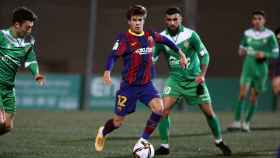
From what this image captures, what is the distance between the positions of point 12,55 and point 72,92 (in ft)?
35.9

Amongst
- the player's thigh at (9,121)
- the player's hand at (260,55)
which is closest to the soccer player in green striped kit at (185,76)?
the player's thigh at (9,121)

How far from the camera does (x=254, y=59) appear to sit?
509 inches

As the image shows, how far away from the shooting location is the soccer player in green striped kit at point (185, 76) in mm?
8812

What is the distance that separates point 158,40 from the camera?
8.42 m

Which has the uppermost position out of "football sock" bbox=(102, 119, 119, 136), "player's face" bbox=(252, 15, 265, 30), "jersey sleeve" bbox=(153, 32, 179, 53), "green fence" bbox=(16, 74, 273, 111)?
"jersey sleeve" bbox=(153, 32, 179, 53)

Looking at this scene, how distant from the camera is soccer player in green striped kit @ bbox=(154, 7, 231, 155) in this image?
8812 millimetres

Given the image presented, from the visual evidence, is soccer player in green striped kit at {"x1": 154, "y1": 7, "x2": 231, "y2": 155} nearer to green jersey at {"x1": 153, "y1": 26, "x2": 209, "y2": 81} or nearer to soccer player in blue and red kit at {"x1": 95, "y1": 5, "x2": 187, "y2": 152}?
Result: green jersey at {"x1": 153, "y1": 26, "x2": 209, "y2": 81}

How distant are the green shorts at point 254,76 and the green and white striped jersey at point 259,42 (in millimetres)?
220

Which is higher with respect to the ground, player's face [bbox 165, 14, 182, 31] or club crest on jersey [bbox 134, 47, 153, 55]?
player's face [bbox 165, 14, 182, 31]

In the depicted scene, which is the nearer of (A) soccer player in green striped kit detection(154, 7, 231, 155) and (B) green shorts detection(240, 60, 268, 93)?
(A) soccer player in green striped kit detection(154, 7, 231, 155)

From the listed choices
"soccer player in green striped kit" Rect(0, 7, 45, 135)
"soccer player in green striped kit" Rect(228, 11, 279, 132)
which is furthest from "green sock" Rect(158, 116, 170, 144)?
"soccer player in green striped kit" Rect(228, 11, 279, 132)

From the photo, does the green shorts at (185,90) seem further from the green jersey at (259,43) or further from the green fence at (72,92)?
the green fence at (72,92)

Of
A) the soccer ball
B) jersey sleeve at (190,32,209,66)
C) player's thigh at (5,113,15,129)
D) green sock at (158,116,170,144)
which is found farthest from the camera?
green sock at (158,116,170,144)

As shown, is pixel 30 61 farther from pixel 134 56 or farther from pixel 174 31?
pixel 174 31
